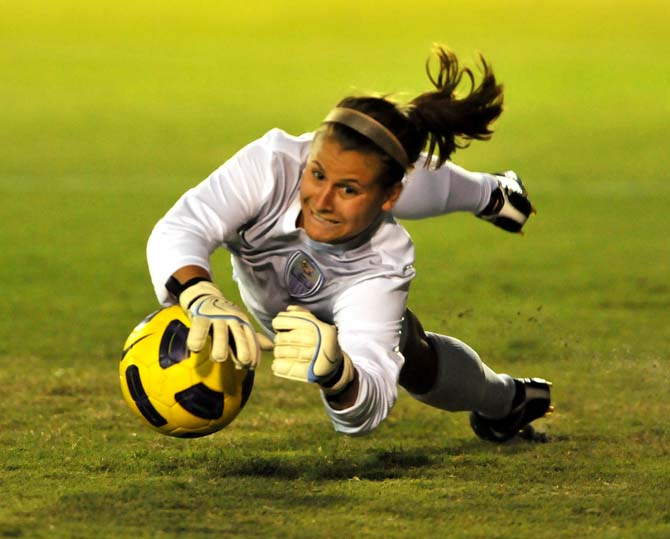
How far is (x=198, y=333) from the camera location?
4.99 meters

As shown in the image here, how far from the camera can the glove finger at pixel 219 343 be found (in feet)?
16.2

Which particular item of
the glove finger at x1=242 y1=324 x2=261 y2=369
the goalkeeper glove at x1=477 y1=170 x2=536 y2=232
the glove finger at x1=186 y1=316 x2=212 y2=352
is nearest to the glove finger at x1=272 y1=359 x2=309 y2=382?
the glove finger at x1=242 y1=324 x2=261 y2=369

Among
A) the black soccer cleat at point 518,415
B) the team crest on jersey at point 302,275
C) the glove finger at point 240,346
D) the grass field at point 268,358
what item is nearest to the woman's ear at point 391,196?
the team crest on jersey at point 302,275

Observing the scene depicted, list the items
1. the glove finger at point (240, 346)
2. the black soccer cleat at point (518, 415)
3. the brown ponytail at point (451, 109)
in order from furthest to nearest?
the black soccer cleat at point (518, 415) → the brown ponytail at point (451, 109) → the glove finger at point (240, 346)

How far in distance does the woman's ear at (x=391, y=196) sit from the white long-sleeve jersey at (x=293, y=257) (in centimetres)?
15

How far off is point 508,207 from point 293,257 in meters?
1.54

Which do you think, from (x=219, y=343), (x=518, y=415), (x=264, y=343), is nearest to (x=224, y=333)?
(x=219, y=343)

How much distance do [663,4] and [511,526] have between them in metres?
29.7

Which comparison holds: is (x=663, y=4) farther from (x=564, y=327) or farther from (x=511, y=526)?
(x=511, y=526)

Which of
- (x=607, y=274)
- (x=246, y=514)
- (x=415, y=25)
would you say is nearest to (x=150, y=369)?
(x=246, y=514)

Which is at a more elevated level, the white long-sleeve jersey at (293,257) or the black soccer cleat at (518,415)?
the white long-sleeve jersey at (293,257)

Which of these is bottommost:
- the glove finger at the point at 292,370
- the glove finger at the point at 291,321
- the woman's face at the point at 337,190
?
the glove finger at the point at 292,370

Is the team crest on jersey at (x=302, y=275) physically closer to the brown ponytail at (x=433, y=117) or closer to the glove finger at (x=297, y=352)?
the brown ponytail at (x=433, y=117)

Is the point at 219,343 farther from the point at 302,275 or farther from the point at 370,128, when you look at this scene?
the point at 370,128
